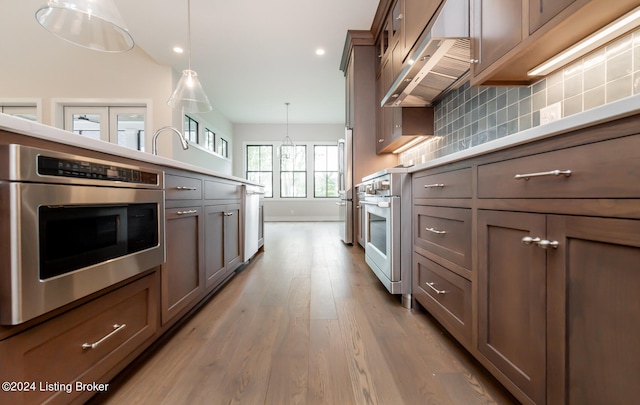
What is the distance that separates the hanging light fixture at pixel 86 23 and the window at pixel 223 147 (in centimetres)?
551

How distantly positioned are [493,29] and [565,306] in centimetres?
126

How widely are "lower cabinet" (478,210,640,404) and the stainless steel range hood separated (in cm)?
108

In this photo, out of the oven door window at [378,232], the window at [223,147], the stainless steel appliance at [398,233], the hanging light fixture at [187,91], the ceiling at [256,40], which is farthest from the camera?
the window at [223,147]

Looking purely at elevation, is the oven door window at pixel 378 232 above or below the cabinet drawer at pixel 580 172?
below

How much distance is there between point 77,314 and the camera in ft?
2.74

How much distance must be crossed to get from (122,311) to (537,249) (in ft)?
4.53

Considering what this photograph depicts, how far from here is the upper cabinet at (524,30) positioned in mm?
957

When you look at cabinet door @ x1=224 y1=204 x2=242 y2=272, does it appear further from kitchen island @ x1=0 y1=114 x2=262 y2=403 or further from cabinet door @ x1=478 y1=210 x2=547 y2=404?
cabinet door @ x1=478 y1=210 x2=547 y2=404

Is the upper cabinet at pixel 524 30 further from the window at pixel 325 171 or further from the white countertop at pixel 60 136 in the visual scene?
the window at pixel 325 171

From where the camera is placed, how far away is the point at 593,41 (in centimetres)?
111

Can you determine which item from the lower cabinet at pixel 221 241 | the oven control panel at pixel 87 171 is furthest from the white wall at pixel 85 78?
the oven control panel at pixel 87 171

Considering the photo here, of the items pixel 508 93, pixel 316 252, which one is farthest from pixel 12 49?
pixel 508 93

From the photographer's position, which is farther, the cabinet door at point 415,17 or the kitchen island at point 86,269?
the cabinet door at point 415,17

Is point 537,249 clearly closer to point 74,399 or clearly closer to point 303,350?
point 303,350
